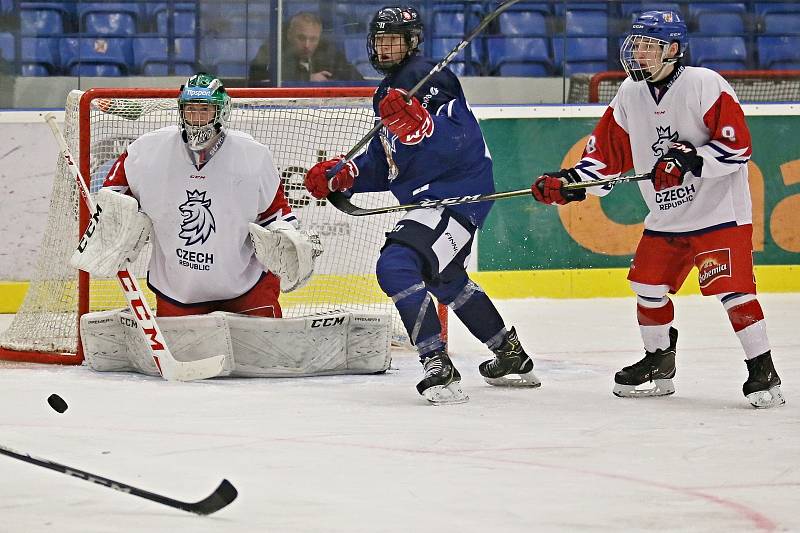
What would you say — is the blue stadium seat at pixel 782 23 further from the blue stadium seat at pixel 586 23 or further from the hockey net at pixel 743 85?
the blue stadium seat at pixel 586 23

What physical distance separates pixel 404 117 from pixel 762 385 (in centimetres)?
115

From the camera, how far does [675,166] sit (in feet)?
12.9

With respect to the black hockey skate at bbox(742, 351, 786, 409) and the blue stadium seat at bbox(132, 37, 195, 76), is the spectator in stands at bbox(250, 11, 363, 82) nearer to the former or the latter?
the blue stadium seat at bbox(132, 37, 195, 76)

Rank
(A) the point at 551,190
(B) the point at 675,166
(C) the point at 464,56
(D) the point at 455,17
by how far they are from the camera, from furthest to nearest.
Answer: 1. (C) the point at 464,56
2. (D) the point at 455,17
3. (A) the point at 551,190
4. (B) the point at 675,166

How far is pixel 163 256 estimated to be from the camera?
4.71m

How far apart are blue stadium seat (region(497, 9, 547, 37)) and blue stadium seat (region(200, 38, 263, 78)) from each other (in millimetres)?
1157

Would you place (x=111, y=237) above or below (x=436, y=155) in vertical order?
below

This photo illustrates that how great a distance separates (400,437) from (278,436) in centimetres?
28

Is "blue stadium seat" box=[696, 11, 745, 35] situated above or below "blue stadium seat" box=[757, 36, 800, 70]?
above

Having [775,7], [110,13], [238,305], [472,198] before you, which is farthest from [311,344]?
[775,7]

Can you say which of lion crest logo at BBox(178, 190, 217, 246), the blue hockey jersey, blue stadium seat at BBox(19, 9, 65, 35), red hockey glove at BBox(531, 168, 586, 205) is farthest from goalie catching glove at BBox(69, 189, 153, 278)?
blue stadium seat at BBox(19, 9, 65, 35)

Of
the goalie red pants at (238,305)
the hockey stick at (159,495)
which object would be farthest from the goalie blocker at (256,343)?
the hockey stick at (159,495)

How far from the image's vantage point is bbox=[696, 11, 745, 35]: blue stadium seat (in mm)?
7285

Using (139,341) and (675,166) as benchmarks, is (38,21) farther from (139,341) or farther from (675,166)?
(675,166)
